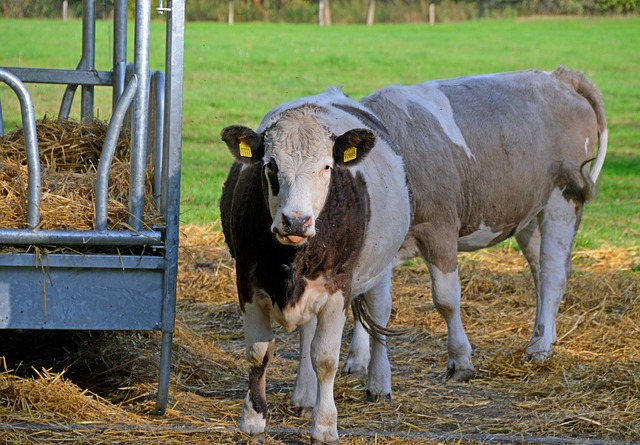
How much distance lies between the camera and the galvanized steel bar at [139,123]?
490 centimetres

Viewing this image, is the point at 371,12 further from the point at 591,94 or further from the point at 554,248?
the point at 554,248

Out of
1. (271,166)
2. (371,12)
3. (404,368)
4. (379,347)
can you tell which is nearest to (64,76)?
(271,166)

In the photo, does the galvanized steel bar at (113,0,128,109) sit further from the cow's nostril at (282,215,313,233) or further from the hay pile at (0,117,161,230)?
the cow's nostril at (282,215,313,233)

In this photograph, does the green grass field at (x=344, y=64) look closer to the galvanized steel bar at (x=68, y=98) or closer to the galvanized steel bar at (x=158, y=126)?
the galvanized steel bar at (x=68, y=98)

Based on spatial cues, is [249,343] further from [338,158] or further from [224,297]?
[224,297]

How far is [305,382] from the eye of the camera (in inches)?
221

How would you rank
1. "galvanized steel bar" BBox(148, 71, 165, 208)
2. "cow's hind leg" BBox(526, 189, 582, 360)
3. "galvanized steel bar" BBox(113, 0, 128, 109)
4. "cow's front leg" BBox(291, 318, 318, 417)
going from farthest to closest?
"cow's hind leg" BBox(526, 189, 582, 360) < "galvanized steel bar" BBox(113, 0, 128, 109) < "cow's front leg" BBox(291, 318, 318, 417) < "galvanized steel bar" BBox(148, 71, 165, 208)

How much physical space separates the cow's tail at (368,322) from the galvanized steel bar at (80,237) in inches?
60.6

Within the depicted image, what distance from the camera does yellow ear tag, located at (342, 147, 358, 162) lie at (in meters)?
4.87

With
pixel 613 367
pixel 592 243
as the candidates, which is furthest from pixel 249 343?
pixel 592 243

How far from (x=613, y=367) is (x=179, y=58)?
3443mm

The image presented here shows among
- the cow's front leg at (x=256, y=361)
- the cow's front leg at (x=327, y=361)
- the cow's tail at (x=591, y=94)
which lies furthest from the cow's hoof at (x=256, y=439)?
the cow's tail at (x=591, y=94)

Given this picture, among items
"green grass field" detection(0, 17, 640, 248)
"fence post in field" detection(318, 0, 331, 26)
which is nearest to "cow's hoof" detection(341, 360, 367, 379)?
"green grass field" detection(0, 17, 640, 248)

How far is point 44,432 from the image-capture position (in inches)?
191
